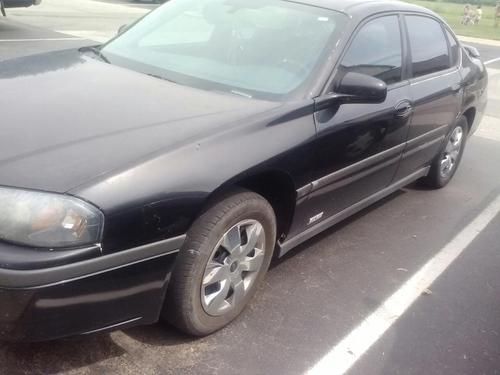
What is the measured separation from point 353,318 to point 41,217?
5.88 ft

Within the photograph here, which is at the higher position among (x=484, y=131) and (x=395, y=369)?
(x=395, y=369)

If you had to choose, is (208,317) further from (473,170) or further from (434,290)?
(473,170)

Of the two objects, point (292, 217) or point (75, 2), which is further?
point (75, 2)

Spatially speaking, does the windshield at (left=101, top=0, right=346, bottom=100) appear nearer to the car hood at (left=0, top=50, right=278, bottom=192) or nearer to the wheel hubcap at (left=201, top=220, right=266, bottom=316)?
the car hood at (left=0, top=50, right=278, bottom=192)

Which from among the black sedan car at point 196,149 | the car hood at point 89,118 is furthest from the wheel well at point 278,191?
the car hood at point 89,118

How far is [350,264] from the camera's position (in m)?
3.55

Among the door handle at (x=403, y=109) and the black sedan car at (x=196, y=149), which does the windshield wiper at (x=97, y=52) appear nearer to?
the black sedan car at (x=196, y=149)

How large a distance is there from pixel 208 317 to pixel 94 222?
0.89 meters

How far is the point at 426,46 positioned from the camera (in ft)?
13.6

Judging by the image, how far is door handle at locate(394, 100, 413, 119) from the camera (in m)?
3.54

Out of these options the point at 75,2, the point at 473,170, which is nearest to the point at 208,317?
the point at 473,170

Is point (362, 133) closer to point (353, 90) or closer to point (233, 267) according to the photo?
point (353, 90)

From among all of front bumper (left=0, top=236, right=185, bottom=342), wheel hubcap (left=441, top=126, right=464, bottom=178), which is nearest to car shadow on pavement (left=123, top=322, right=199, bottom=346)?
front bumper (left=0, top=236, right=185, bottom=342)

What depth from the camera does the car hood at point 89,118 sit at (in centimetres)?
206
